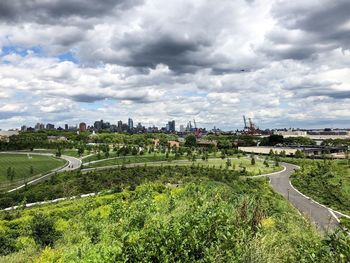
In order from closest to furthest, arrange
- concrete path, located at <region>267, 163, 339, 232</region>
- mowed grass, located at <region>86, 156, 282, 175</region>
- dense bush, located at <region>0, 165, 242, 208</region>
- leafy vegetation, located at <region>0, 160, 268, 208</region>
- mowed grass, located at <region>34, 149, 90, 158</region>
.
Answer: concrete path, located at <region>267, 163, 339, 232</region> < leafy vegetation, located at <region>0, 160, 268, 208</region> < dense bush, located at <region>0, 165, 242, 208</region> < mowed grass, located at <region>86, 156, 282, 175</region> < mowed grass, located at <region>34, 149, 90, 158</region>

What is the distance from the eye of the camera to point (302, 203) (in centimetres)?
4144

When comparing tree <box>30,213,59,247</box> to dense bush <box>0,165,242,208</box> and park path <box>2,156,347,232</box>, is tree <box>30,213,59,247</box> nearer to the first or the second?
park path <box>2,156,347,232</box>

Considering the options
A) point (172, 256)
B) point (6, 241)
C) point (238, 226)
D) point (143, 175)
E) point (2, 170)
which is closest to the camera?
point (172, 256)

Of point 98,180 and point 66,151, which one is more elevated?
point 66,151

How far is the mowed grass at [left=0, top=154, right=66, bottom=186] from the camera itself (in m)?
74.4

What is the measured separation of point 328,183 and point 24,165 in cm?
6796

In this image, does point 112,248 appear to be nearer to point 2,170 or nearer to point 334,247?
point 334,247

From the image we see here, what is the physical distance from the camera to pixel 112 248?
8.61 m

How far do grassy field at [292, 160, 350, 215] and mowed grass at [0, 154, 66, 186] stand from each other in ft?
170

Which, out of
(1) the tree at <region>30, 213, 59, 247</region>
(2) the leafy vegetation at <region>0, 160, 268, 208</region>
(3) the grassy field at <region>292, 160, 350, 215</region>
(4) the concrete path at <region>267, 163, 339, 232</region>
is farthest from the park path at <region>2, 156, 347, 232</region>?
(1) the tree at <region>30, 213, 59, 247</region>

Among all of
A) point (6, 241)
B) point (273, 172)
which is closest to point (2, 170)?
point (273, 172)

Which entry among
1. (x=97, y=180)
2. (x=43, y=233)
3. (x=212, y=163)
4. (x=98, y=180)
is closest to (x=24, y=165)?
(x=97, y=180)

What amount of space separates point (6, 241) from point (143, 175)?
44.5 meters

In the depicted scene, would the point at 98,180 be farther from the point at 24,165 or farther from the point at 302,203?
the point at 24,165
